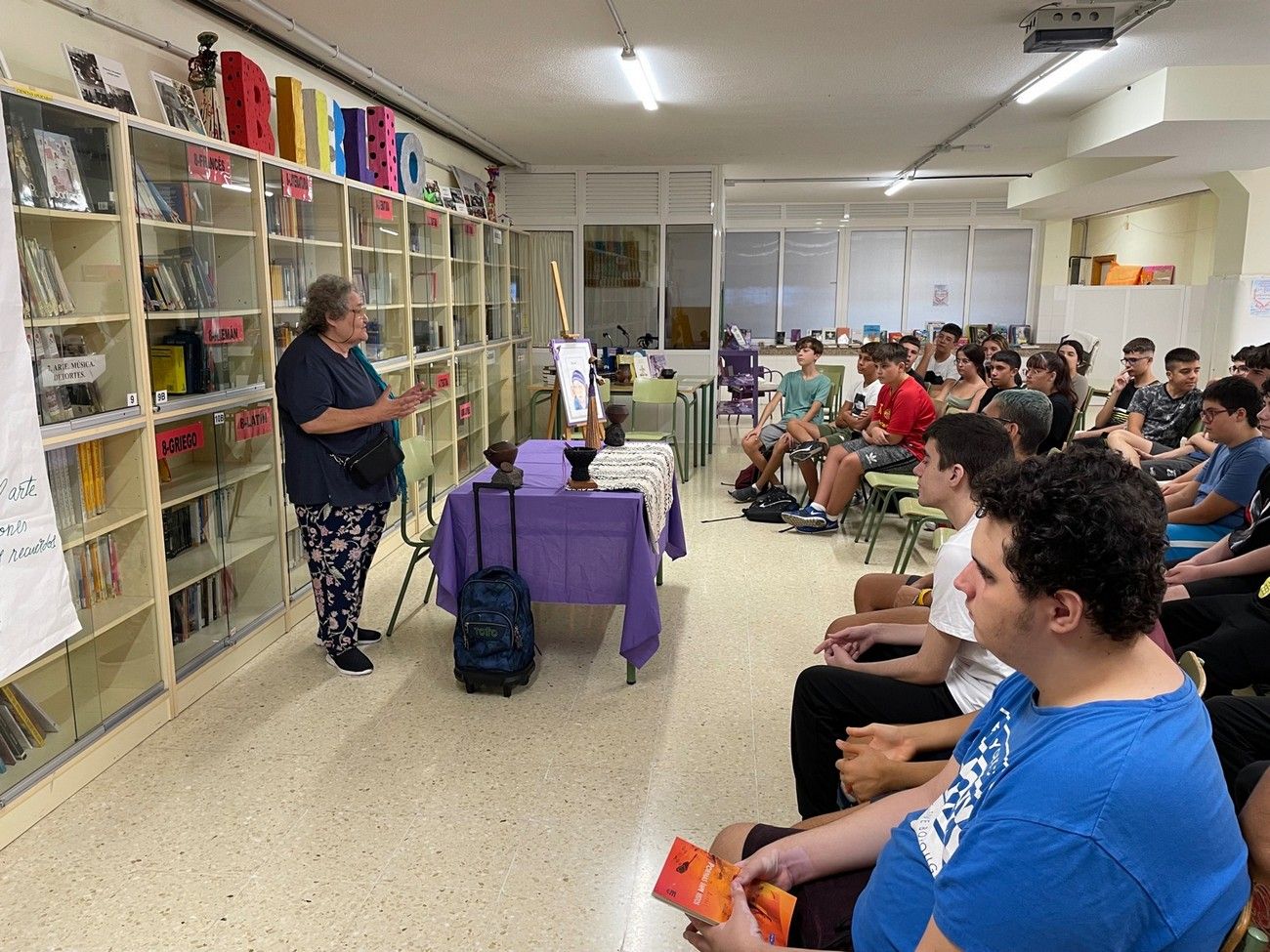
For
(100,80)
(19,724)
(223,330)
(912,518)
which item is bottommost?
(19,724)

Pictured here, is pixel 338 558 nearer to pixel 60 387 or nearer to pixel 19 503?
pixel 60 387

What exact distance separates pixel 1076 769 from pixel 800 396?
599cm

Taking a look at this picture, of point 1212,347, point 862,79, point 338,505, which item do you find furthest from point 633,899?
point 1212,347

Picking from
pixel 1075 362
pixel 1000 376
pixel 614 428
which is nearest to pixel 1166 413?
pixel 1000 376

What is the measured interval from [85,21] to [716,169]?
6429 mm

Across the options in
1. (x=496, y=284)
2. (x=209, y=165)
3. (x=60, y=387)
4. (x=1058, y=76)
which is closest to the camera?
(x=60, y=387)

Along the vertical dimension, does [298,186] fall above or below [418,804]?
above

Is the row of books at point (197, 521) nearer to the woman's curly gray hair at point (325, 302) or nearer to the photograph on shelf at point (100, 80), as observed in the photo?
the woman's curly gray hair at point (325, 302)

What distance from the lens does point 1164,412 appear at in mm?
5504

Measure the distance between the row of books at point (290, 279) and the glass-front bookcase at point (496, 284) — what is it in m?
3.08

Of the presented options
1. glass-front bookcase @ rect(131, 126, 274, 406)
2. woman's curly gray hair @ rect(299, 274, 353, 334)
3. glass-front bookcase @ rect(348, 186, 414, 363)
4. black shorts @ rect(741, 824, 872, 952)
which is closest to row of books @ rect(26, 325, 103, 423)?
glass-front bookcase @ rect(131, 126, 274, 406)

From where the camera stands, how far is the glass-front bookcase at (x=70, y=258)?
258 cm

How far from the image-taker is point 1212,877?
3.26ft

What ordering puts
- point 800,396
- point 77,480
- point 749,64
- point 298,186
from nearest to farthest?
point 77,480, point 298,186, point 749,64, point 800,396
